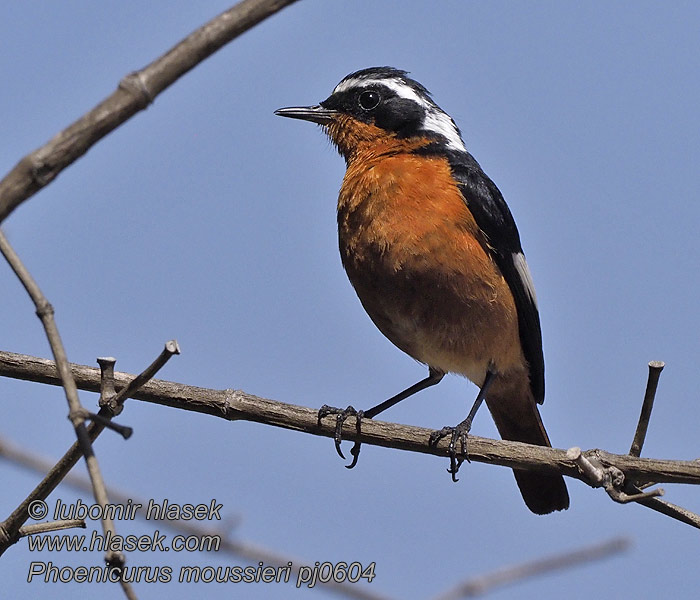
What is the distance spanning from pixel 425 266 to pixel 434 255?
10 centimetres

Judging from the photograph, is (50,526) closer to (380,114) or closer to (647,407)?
(647,407)

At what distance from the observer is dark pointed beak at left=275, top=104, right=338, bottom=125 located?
7.46 meters

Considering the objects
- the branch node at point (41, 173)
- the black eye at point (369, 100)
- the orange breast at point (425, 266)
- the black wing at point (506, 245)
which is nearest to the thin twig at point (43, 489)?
the branch node at point (41, 173)

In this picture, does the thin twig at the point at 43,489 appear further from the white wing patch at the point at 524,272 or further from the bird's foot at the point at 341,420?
the white wing patch at the point at 524,272

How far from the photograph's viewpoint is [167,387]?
15.9 ft

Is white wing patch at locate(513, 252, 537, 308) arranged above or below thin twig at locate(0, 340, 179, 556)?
above

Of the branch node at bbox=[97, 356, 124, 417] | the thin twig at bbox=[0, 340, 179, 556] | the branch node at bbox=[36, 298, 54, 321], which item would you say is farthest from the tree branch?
the branch node at bbox=[36, 298, 54, 321]

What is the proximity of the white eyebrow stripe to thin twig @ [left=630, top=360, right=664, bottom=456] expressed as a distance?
11.0 ft

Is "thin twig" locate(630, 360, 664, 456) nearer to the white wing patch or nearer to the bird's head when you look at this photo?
the white wing patch

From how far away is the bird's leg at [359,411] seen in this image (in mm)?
5293

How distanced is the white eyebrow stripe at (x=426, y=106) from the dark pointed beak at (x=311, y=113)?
237 millimetres

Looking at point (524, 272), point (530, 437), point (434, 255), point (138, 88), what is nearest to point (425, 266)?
point (434, 255)

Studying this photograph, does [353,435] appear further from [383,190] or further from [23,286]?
[23,286]

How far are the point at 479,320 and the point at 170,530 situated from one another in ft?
9.57
